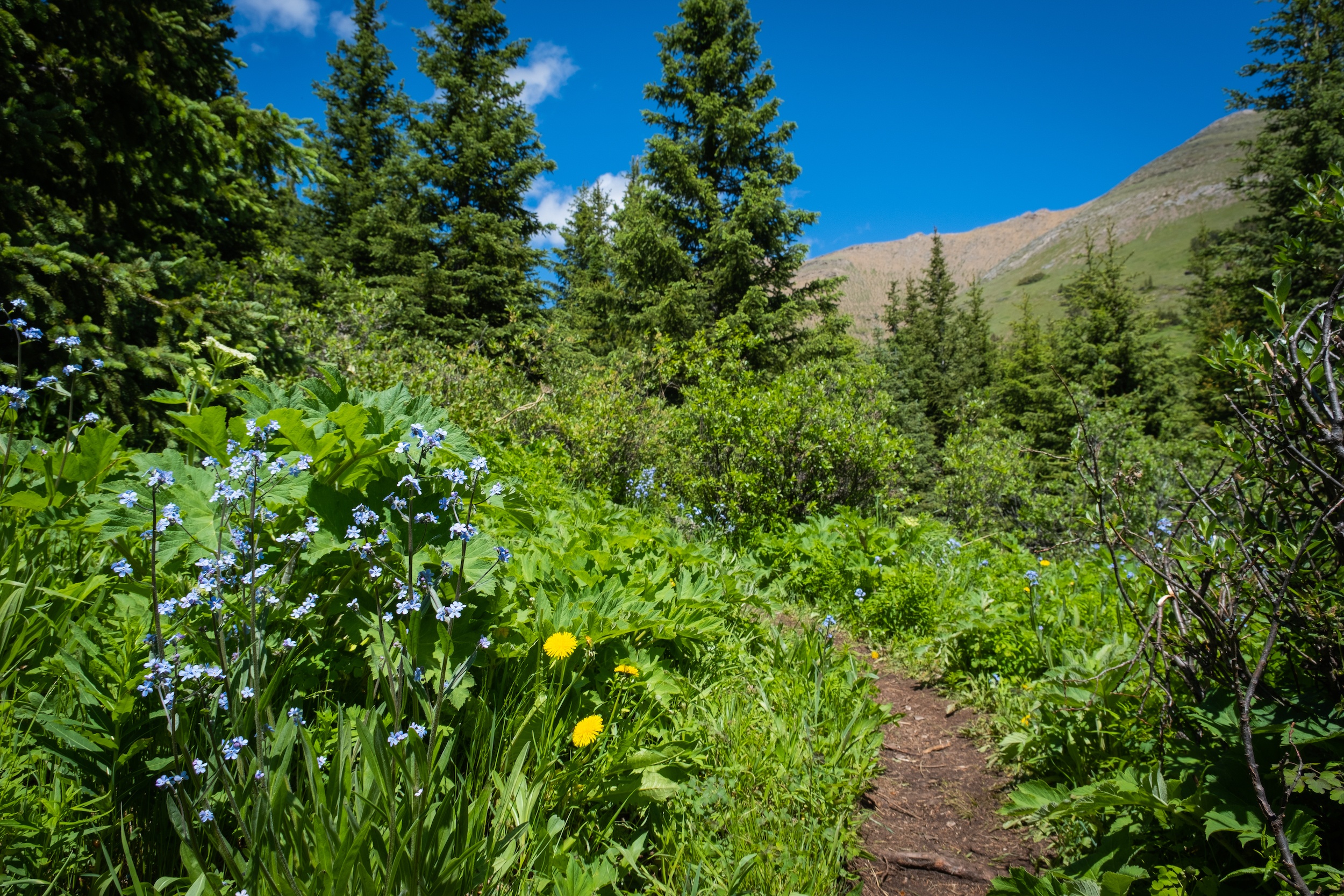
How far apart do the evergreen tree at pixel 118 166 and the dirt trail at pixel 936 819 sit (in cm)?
433

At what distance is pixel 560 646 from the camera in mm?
1872

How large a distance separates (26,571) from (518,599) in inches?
59.0

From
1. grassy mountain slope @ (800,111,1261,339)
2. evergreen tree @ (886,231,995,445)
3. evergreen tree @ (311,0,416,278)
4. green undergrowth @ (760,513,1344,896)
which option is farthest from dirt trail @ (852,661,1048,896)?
grassy mountain slope @ (800,111,1261,339)

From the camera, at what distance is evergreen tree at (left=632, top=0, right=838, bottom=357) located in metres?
15.2

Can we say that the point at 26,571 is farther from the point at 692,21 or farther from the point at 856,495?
the point at 692,21

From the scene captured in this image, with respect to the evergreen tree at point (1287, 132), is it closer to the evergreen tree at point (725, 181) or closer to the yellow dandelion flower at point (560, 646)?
the evergreen tree at point (725, 181)

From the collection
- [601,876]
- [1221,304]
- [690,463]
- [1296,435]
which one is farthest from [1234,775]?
[1221,304]

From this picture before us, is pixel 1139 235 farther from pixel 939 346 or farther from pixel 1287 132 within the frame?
pixel 1287 132

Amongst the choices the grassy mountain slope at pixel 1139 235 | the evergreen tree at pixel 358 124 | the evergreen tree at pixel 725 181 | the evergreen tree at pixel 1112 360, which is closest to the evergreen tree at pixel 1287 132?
the evergreen tree at pixel 1112 360

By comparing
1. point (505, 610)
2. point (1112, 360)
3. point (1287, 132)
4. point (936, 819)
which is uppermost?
point (1287, 132)

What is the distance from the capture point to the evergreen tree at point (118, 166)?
3.34 metres

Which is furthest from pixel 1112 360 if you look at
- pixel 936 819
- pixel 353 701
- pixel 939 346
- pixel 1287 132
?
pixel 353 701

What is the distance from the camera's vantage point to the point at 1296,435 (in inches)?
64.0

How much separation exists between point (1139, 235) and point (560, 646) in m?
175
